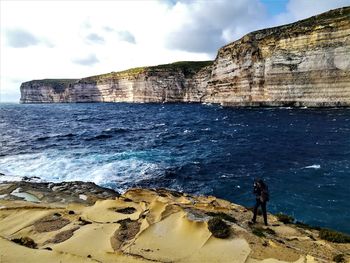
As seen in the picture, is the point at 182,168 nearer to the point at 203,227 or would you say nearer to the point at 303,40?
the point at 203,227

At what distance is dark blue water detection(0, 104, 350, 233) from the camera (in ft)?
83.9

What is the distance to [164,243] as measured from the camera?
13.6 metres

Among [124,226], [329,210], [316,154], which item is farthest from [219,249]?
[316,154]

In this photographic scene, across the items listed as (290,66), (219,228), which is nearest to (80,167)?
(219,228)

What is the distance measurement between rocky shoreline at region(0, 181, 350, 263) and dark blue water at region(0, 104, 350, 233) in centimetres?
700

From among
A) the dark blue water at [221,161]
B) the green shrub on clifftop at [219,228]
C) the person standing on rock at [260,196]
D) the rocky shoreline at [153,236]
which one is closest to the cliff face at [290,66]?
the dark blue water at [221,161]

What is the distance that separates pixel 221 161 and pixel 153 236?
23.4 meters

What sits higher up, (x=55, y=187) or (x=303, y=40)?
(x=303, y=40)

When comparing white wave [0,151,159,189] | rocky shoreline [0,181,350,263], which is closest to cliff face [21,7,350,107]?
white wave [0,151,159,189]

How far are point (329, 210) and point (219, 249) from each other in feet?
41.6

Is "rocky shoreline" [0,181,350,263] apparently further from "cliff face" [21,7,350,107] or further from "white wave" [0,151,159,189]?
"cliff face" [21,7,350,107]

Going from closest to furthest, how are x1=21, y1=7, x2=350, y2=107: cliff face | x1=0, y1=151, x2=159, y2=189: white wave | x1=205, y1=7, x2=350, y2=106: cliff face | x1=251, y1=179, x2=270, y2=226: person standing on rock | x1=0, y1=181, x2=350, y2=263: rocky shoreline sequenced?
x1=0, y1=181, x2=350, y2=263: rocky shoreline < x1=251, y1=179, x2=270, y2=226: person standing on rock < x1=0, y1=151, x2=159, y2=189: white wave < x1=205, y1=7, x2=350, y2=106: cliff face < x1=21, y1=7, x2=350, y2=107: cliff face

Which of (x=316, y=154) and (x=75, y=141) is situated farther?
(x=75, y=141)

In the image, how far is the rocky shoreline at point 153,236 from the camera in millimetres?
12648
